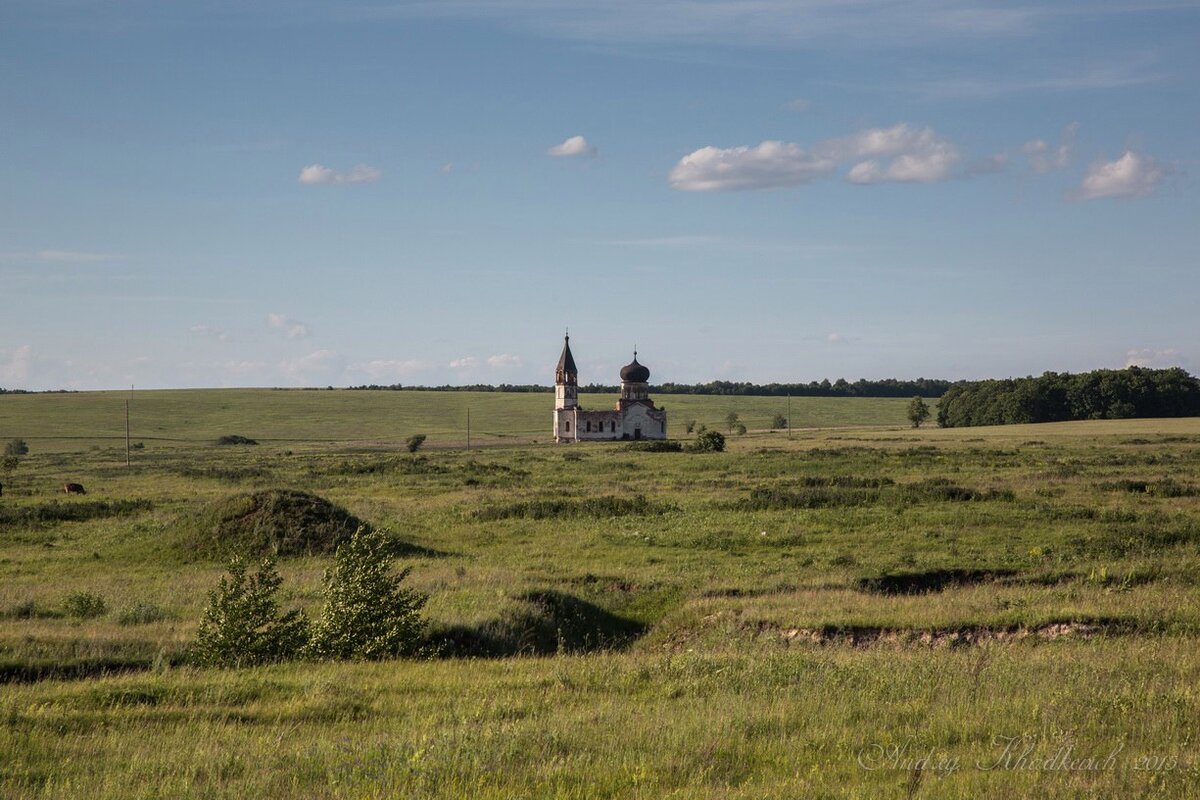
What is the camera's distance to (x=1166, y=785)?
696 cm

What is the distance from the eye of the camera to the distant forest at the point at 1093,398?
124 metres

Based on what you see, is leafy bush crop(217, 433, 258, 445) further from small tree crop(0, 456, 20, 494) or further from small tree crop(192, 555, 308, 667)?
small tree crop(192, 555, 308, 667)

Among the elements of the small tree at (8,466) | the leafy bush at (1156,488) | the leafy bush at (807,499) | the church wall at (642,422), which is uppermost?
the church wall at (642,422)

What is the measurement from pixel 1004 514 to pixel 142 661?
23.9 metres

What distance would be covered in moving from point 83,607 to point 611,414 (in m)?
93.4

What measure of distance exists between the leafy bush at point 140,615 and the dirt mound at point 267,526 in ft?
26.2

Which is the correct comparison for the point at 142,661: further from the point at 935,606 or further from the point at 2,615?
the point at 935,606

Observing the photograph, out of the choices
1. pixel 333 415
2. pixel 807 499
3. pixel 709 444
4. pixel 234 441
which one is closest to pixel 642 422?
pixel 709 444

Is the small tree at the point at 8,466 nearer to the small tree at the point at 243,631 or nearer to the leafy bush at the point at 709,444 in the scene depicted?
the leafy bush at the point at 709,444

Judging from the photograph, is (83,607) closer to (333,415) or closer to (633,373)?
(633,373)

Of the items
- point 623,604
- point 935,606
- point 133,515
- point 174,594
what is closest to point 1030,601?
point 935,606

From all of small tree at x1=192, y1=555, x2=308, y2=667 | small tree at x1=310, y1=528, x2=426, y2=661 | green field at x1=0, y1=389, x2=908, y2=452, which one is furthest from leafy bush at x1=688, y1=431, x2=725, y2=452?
small tree at x1=192, y1=555, x2=308, y2=667

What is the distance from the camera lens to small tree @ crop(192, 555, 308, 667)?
14.1 m

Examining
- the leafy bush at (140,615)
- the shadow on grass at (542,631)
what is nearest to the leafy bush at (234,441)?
the leafy bush at (140,615)
